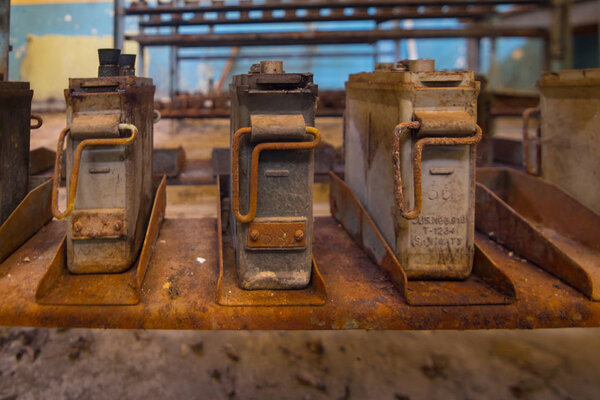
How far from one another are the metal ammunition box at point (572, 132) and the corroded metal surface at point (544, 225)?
2.9 inches

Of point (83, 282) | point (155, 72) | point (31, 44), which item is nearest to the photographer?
point (83, 282)

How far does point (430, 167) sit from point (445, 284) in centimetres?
33

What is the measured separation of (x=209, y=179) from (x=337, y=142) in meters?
2.03

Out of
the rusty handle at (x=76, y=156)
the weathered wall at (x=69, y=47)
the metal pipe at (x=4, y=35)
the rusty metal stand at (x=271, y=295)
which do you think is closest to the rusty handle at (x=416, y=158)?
the rusty metal stand at (x=271, y=295)

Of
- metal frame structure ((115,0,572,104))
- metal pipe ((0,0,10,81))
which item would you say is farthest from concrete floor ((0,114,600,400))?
metal frame structure ((115,0,572,104))

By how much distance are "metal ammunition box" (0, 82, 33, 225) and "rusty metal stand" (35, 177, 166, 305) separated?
35cm

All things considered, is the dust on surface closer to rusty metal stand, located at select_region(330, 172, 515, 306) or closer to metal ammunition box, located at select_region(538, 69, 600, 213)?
rusty metal stand, located at select_region(330, 172, 515, 306)

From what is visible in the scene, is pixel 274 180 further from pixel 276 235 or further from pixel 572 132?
pixel 572 132

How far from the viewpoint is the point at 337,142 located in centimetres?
454

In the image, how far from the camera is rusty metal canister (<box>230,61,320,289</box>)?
4.18ft

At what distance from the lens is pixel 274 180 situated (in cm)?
132

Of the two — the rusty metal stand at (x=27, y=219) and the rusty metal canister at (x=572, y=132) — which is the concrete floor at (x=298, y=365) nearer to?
the rusty metal stand at (x=27, y=219)

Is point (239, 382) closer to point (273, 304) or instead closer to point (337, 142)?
point (273, 304)

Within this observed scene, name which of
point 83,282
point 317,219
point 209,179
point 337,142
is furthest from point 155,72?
point 83,282
